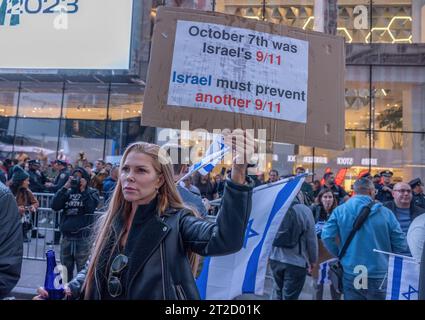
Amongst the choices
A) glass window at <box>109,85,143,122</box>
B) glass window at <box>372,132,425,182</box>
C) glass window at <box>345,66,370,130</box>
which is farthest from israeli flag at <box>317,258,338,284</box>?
glass window at <box>109,85,143,122</box>

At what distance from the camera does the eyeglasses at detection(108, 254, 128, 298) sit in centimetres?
231

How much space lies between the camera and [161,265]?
2287 millimetres

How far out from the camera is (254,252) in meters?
3.62

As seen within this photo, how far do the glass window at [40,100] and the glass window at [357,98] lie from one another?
12.9 metres

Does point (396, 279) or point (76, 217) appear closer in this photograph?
point (396, 279)

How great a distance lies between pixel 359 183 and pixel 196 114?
2.92m

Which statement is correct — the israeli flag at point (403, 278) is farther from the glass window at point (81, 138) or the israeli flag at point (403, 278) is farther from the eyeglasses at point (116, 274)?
the glass window at point (81, 138)

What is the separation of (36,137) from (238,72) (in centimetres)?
1844

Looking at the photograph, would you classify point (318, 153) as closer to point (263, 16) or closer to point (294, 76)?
point (263, 16)

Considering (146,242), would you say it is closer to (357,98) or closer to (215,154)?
(215,154)

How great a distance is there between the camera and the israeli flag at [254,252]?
3.59 meters

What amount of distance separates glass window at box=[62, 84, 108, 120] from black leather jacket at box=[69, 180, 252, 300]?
18.0 metres

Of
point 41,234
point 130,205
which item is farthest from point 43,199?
point 130,205

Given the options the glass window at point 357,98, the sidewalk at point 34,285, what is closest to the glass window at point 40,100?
the sidewalk at point 34,285
